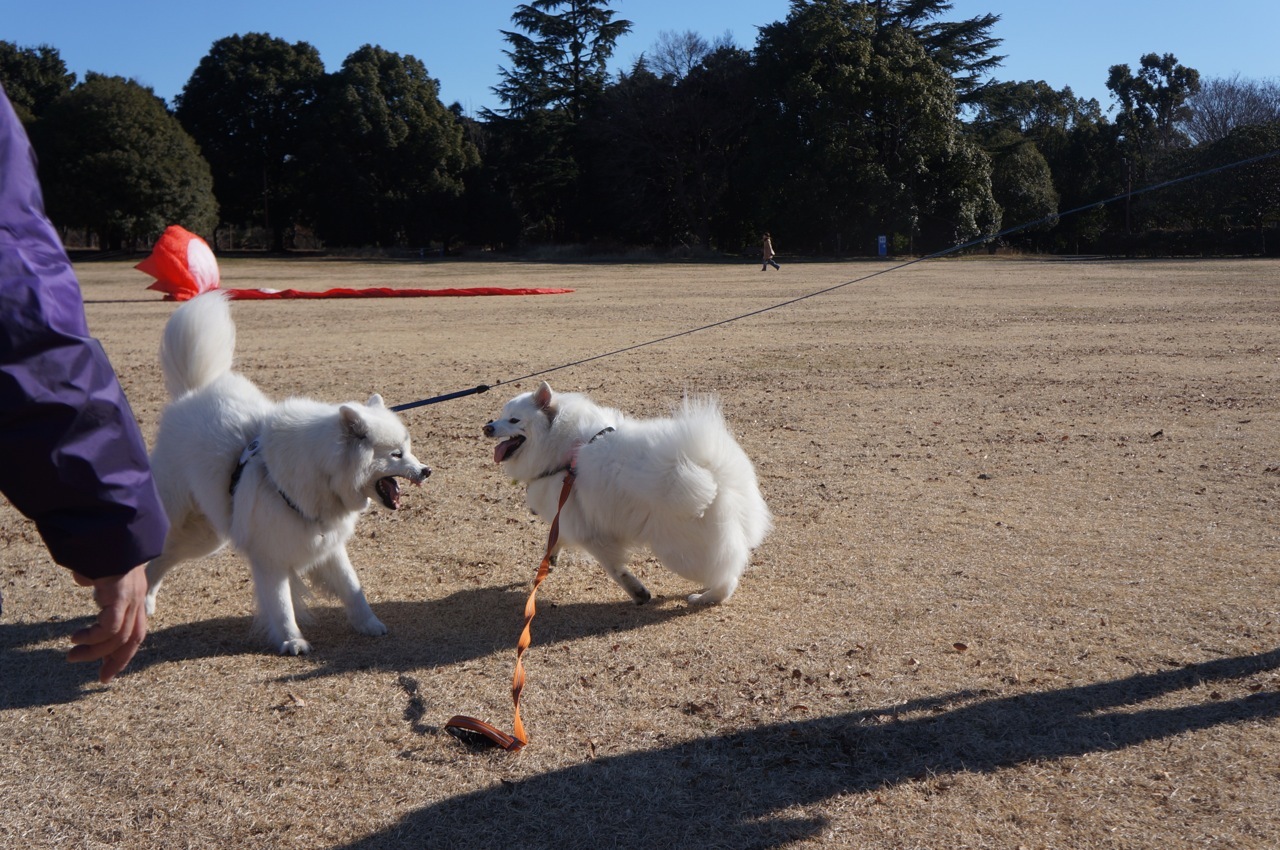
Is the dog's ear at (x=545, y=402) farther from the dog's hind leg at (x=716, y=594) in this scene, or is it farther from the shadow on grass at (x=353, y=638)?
the dog's hind leg at (x=716, y=594)

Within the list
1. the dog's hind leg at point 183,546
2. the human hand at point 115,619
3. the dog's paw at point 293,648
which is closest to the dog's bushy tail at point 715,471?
the dog's paw at point 293,648

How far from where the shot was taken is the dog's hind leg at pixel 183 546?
17.0ft

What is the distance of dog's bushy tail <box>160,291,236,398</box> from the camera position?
207 inches

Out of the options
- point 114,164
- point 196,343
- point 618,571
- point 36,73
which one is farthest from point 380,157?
point 618,571

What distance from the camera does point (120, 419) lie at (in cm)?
154

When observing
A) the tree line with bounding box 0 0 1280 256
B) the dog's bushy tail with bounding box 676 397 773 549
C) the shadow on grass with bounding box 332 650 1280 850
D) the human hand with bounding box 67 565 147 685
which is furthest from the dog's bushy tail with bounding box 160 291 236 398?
the tree line with bounding box 0 0 1280 256

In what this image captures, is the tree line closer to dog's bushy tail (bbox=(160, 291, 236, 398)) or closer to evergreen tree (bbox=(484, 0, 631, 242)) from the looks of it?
evergreen tree (bbox=(484, 0, 631, 242))

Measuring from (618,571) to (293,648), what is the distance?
1728mm

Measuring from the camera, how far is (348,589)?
505cm

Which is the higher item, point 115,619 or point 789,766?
point 115,619

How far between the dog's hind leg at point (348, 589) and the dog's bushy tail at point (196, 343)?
1.24m

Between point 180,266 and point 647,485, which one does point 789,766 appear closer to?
point 647,485

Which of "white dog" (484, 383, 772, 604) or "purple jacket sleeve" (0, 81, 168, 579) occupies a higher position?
"purple jacket sleeve" (0, 81, 168, 579)

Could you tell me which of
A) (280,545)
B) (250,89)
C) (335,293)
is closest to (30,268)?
(280,545)
